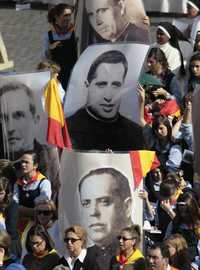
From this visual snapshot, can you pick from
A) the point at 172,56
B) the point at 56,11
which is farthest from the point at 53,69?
the point at 172,56

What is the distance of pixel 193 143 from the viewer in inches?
552

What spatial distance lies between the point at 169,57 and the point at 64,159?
3.82 m

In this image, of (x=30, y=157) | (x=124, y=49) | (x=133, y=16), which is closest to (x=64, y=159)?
(x=30, y=157)

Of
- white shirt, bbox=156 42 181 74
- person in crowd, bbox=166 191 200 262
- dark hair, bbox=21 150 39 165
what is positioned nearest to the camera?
person in crowd, bbox=166 191 200 262

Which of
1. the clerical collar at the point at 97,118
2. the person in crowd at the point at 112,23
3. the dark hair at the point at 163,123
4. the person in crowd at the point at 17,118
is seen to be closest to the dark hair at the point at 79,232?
the person in crowd at the point at 17,118

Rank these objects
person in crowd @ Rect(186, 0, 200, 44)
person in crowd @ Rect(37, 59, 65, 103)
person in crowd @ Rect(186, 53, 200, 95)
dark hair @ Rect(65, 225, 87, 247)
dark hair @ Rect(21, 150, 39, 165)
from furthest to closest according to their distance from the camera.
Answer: person in crowd @ Rect(186, 0, 200, 44) → person in crowd @ Rect(186, 53, 200, 95) → person in crowd @ Rect(37, 59, 65, 103) → dark hair @ Rect(21, 150, 39, 165) → dark hair @ Rect(65, 225, 87, 247)

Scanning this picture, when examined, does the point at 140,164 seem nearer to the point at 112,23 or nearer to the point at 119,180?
the point at 119,180

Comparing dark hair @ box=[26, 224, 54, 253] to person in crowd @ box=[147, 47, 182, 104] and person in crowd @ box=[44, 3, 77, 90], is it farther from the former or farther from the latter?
person in crowd @ box=[147, 47, 182, 104]

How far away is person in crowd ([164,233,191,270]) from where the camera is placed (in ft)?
39.8

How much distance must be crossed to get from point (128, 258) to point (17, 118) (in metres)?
2.65

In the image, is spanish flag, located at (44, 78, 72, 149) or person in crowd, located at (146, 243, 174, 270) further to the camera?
spanish flag, located at (44, 78, 72, 149)

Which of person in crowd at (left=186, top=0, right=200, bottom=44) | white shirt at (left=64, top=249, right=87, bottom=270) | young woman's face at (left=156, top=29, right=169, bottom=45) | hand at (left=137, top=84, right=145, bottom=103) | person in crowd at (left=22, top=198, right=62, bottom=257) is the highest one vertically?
person in crowd at (left=186, top=0, right=200, bottom=44)

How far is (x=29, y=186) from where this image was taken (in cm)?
1370

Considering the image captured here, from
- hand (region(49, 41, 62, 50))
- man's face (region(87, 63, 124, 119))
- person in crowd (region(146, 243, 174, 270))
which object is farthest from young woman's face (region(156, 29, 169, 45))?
person in crowd (region(146, 243, 174, 270))
